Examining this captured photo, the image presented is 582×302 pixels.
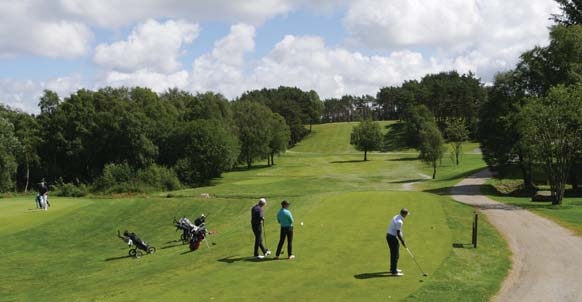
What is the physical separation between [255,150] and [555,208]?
2846 inches

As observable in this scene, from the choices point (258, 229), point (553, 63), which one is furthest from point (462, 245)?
point (553, 63)

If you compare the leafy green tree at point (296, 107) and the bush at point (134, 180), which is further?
the leafy green tree at point (296, 107)

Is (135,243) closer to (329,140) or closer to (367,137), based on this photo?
(367,137)

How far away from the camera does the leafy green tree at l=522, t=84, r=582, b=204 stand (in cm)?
3950

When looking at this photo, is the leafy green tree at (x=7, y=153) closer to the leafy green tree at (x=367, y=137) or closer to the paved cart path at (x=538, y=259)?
the paved cart path at (x=538, y=259)

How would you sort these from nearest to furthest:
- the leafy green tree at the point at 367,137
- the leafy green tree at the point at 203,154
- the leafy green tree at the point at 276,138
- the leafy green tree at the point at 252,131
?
the leafy green tree at the point at 203,154 < the leafy green tree at the point at 252,131 < the leafy green tree at the point at 276,138 < the leafy green tree at the point at 367,137

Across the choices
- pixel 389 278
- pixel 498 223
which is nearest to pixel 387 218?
pixel 498 223

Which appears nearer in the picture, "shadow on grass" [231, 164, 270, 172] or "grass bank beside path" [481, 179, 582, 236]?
"grass bank beside path" [481, 179, 582, 236]

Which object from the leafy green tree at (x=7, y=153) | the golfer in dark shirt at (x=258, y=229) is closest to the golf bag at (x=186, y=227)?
the golfer in dark shirt at (x=258, y=229)

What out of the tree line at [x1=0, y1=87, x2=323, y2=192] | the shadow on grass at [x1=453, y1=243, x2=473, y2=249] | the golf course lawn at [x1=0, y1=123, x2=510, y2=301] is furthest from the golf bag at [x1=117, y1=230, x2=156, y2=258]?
the tree line at [x1=0, y1=87, x2=323, y2=192]

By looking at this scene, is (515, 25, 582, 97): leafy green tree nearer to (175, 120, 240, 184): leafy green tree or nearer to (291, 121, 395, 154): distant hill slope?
(175, 120, 240, 184): leafy green tree

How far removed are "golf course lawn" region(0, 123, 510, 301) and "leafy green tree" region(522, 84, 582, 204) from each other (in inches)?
454

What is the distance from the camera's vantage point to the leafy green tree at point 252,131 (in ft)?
338

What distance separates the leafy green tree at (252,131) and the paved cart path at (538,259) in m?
71.9
